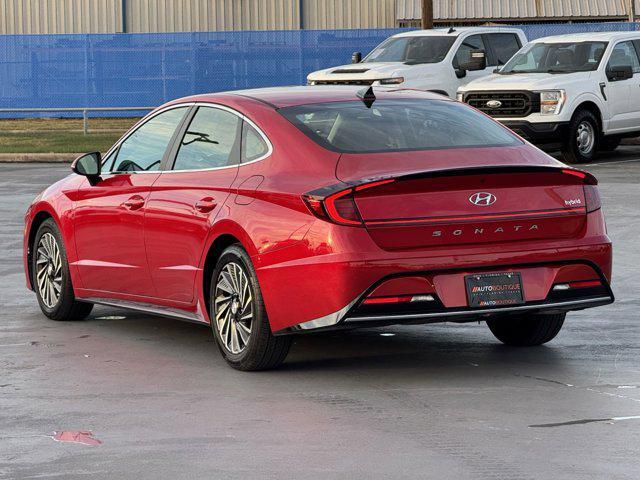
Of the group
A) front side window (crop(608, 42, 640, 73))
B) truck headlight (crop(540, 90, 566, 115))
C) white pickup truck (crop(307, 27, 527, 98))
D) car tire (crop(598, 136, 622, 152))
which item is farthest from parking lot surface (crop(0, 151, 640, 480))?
white pickup truck (crop(307, 27, 527, 98))

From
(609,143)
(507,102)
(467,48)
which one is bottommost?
(609,143)

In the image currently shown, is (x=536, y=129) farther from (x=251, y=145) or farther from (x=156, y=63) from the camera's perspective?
(x=156, y=63)

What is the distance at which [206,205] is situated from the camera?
8492mm

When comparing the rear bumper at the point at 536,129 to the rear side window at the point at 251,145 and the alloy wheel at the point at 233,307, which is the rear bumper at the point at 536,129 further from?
the alloy wheel at the point at 233,307

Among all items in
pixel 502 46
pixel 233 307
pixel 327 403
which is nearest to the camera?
pixel 327 403

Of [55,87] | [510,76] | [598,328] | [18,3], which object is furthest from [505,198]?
[18,3]

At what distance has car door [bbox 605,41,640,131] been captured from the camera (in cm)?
2489

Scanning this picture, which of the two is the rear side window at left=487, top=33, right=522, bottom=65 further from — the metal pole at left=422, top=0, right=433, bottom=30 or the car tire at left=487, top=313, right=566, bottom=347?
the car tire at left=487, top=313, right=566, bottom=347

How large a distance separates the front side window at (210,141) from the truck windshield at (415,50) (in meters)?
18.7

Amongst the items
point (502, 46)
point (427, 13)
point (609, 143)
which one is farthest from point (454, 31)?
point (427, 13)

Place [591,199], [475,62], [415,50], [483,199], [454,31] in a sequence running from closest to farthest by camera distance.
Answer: [483,199] < [591,199] < [475,62] < [415,50] < [454,31]

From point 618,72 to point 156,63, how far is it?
1804 centimetres

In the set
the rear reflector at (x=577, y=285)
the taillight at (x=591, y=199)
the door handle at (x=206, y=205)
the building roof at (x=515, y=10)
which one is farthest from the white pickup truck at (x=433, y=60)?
the building roof at (x=515, y=10)

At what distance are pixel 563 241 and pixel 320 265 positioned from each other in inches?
51.8
